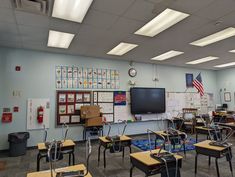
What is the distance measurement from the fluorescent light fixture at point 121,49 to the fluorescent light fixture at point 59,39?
4.54 feet

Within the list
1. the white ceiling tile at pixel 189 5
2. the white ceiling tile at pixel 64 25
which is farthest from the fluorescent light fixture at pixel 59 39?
the white ceiling tile at pixel 189 5

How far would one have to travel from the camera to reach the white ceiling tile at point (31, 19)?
2.90m

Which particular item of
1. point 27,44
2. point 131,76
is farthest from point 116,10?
point 131,76

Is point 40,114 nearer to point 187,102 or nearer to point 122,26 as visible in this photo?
point 122,26

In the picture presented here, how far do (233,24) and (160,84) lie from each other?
394 centimetres

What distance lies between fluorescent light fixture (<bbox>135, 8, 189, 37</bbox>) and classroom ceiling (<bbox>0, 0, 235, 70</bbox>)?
0.13 m

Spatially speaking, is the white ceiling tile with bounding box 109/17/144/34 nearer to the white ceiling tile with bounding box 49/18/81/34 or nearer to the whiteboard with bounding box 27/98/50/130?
the white ceiling tile with bounding box 49/18/81/34

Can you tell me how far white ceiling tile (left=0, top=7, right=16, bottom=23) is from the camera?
2793mm

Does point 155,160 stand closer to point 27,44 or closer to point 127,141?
point 127,141

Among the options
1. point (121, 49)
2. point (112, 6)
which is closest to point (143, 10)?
point (112, 6)

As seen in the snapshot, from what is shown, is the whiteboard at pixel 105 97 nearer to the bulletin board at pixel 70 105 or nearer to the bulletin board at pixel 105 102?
the bulletin board at pixel 105 102

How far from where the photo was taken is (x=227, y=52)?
17.2 feet

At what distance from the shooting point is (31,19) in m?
3.07

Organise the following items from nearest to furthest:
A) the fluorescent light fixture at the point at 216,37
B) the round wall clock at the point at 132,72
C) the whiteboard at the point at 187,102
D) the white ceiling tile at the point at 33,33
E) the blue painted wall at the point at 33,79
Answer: the white ceiling tile at the point at 33,33 < the fluorescent light fixture at the point at 216,37 < the blue painted wall at the point at 33,79 < the round wall clock at the point at 132,72 < the whiteboard at the point at 187,102
